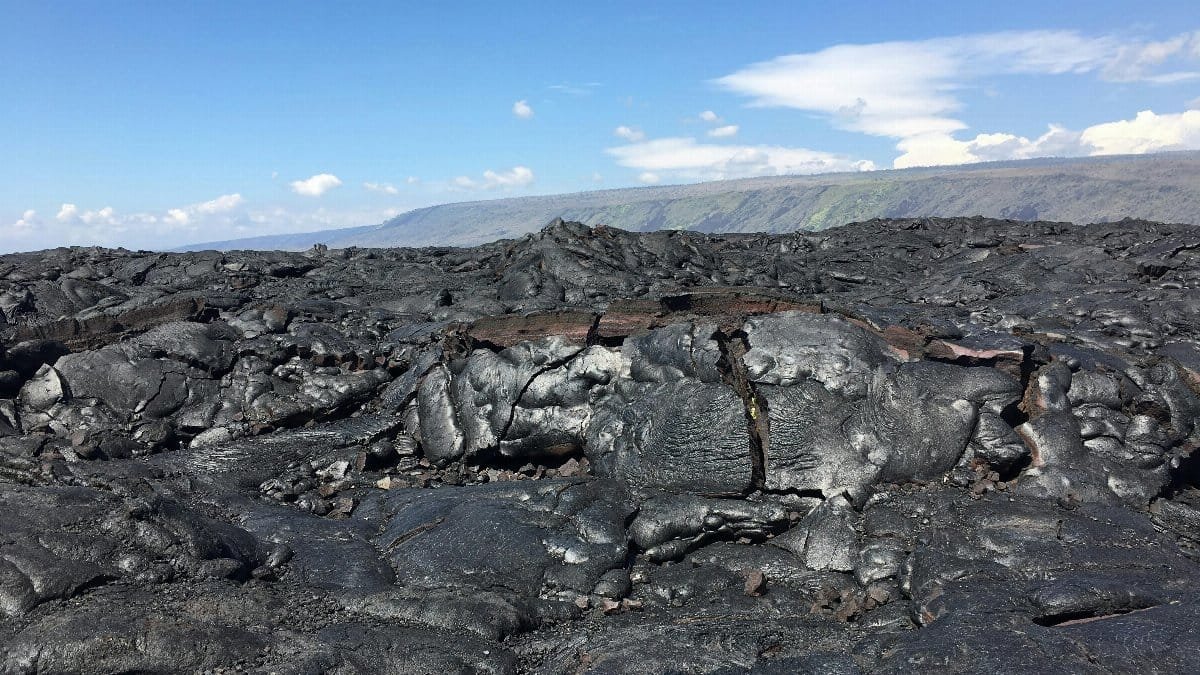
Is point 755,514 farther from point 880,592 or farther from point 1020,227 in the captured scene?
point 1020,227

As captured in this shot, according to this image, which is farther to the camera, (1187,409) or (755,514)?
(1187,409)

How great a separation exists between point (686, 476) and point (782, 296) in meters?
4.24

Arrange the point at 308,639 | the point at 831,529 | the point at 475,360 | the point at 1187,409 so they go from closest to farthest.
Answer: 1. the point at 308,639
2. the point at 831,529
3. the point at 1187,409
4. the point at 475,360

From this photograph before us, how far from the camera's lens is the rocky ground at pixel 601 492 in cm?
661

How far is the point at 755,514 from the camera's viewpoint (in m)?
9.12

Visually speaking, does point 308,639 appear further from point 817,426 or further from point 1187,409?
point 1187,409

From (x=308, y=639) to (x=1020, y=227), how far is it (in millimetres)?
33534

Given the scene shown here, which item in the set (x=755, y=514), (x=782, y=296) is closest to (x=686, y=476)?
(x=755, y=514)

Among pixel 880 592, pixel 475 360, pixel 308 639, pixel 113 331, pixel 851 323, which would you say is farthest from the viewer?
pixel 113 331

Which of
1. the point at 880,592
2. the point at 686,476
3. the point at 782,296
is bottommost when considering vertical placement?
the point at 880,592

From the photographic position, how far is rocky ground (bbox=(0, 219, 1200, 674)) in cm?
661

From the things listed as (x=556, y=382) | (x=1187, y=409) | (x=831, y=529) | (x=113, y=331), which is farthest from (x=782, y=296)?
(x=113, y=331)

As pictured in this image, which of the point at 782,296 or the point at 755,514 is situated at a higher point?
the point at 782,296

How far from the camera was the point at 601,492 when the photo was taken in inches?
382
